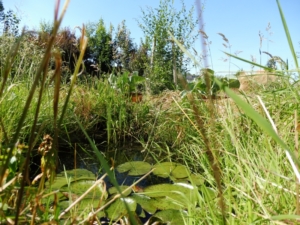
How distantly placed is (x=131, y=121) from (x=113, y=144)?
1.02ft

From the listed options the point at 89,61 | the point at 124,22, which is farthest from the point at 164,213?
the point at 89,61

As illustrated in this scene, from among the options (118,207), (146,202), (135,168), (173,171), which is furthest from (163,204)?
(135,168)

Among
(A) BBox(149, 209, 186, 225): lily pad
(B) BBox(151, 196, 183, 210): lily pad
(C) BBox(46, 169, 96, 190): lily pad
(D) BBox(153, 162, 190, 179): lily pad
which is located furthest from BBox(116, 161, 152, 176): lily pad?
(A) BBox(149, 209, 186, 225): lily pad

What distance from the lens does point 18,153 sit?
589 millimetres

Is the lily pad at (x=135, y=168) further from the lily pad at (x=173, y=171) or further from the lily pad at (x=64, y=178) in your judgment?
the lily pad at (x=64, y=178)

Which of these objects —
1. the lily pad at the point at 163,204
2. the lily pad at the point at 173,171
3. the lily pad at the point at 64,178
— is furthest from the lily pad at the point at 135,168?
the lily pad at the point at 163,204

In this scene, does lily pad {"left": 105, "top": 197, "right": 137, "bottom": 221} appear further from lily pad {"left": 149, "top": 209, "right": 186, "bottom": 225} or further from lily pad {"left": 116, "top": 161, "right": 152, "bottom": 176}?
lily pad {"left": 116, "top": 161, "right": 152, "bottom": 176}

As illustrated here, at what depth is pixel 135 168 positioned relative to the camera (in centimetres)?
160

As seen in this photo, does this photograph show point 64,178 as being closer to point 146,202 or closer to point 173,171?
point 146,202

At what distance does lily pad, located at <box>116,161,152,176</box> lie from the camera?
155cm

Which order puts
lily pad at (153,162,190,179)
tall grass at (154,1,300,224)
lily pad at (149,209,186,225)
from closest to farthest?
tall grass at (154,1,300,224)
lily pad at (149,209,186,225)
lily pad at (153,162,190,179)

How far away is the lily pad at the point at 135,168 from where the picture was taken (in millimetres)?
1550

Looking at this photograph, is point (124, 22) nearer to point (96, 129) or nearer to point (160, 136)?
point (96, 129)

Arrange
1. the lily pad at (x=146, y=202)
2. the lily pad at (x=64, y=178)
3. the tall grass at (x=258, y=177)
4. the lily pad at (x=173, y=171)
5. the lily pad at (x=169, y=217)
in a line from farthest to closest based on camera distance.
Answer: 1. the lily pad at (x=173, y=171)
2. the lily pad at (x=64, y=178)
3. the lily pad at (x=146, y=202)
4. the lily pad at (x=169, y=217)
5. the tall grass at (x=258, y=177)
